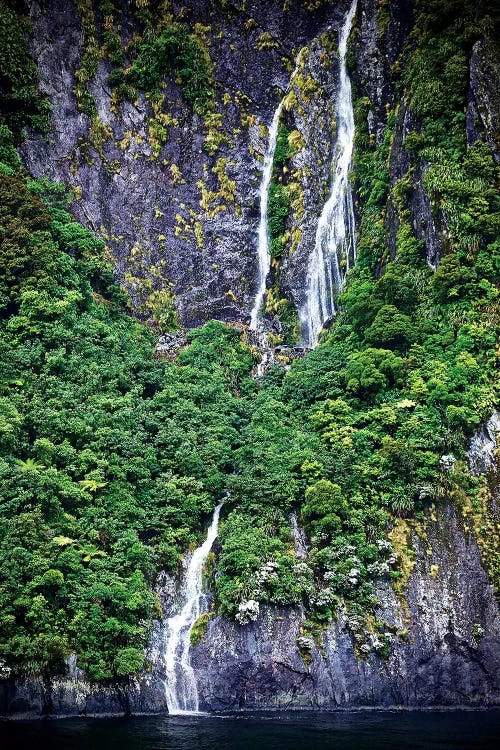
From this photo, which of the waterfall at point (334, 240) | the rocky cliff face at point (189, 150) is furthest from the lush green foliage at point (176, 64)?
the waterfall at point (334, 240)

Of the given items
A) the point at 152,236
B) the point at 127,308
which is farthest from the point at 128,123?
the point at 127,308

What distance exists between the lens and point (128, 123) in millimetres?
38875

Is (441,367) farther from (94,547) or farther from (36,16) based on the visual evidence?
(36,16)

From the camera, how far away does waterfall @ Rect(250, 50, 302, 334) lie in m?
37.8

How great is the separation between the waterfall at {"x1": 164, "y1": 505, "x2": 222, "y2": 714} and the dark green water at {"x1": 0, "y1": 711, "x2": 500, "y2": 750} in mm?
899

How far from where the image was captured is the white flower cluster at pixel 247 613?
22.1 m

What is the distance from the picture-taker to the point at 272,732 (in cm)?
1834

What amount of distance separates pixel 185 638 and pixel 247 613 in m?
2.27

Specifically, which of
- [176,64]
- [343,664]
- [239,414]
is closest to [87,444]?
[239,414]

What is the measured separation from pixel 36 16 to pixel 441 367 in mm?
27483

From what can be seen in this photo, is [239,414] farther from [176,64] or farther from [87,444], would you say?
[176,64]

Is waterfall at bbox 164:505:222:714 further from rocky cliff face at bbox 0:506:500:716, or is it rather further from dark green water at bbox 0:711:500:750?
dark green water at bbox 0:711:500:750

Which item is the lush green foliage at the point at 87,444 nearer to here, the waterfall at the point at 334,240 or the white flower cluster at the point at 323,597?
the waterfall at the point at 334,240

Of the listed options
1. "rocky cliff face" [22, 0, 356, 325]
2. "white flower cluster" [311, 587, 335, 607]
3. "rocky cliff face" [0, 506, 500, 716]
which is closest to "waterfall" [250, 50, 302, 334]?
"rocky cliff face" [22, 0, 356, 325]
